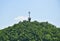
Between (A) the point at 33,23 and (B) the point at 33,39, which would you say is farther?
(A) the point at 33,23

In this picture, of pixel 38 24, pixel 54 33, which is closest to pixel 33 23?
pixel 38 24

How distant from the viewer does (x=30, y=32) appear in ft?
240

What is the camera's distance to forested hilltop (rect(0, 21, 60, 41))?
71688mm

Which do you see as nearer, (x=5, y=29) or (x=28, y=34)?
(x=28, y=34)

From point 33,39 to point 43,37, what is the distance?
Result: 9.07 feet

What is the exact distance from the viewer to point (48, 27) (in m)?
77.1

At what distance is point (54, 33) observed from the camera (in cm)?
7544

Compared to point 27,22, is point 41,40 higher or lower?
lower

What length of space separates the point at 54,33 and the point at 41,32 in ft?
12.6

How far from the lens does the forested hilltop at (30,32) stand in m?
71.7

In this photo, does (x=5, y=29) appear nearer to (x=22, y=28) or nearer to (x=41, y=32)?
(x=22, y=28)

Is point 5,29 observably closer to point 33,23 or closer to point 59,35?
point 33,23

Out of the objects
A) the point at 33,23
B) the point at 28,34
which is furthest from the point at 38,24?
the point at 28,34

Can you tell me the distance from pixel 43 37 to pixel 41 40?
1.11 m
